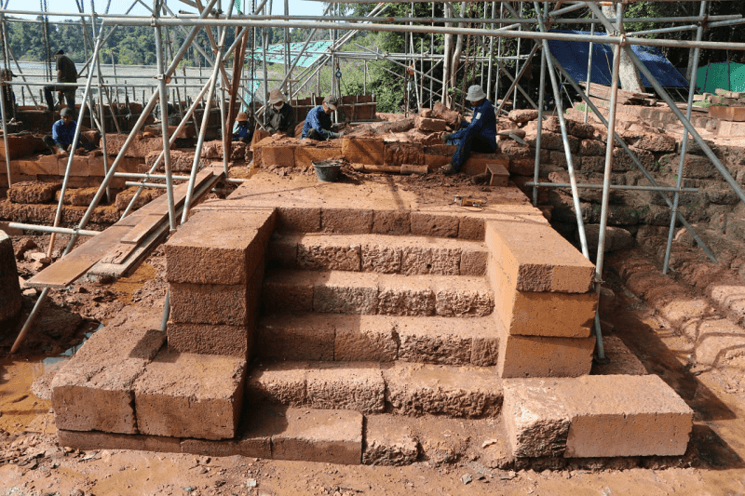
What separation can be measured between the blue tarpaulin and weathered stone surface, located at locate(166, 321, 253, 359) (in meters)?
15.2

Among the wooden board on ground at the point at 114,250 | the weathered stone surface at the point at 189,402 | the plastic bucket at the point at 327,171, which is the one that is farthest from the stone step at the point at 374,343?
the plastic bucket at the point at 327,171

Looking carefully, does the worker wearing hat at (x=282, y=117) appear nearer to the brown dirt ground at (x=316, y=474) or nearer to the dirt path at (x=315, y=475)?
the brown dirt ground at (x=316, y=474)

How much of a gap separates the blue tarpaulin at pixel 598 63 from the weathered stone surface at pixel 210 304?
15139 mm

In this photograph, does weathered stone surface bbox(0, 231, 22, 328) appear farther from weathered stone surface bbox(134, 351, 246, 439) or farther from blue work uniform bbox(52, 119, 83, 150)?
blue work uniform bbox(52, 119, 83, 150)

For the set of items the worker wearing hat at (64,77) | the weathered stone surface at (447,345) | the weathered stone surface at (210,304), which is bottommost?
the weathered stone surface at (447,345)

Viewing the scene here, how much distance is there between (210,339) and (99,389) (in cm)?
80

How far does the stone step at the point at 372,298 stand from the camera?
4.64 meters

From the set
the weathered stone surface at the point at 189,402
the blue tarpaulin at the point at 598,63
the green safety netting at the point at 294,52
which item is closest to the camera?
the weathered stone surface at the point at 189,402

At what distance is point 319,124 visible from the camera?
8555 millimetres

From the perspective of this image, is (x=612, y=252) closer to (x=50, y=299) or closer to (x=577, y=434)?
(x=577, y=434)

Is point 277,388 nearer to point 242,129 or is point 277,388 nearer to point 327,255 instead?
point 327,255

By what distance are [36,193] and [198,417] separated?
310 inches

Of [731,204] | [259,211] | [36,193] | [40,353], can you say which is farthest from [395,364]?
[36,193]

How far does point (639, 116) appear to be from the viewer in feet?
38.2
